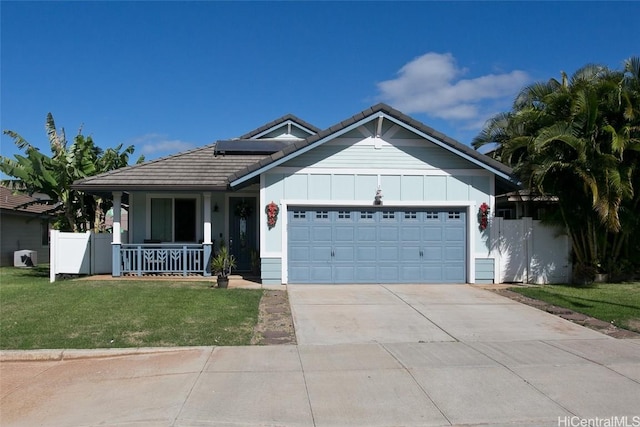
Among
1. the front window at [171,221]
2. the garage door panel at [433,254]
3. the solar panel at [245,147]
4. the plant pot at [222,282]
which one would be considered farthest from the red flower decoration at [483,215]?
the front window at [171,221]

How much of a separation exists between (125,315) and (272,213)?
17.2 feet

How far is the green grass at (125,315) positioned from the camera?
776cm

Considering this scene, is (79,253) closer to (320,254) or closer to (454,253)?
(320,254)

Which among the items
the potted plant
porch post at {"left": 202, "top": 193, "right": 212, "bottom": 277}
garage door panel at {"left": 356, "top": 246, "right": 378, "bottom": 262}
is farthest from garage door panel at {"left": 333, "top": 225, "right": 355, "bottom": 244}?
porch post at {"left": 202, "top": 193, "right": 212, "bottom": 277}

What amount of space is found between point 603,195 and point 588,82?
3361 millimetres

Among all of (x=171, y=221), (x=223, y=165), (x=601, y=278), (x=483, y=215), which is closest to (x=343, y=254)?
(x=483, y=215)

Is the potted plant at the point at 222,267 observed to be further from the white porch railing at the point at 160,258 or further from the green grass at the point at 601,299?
the green grass at the point at 601,299

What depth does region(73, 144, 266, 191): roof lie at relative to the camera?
14703 mm

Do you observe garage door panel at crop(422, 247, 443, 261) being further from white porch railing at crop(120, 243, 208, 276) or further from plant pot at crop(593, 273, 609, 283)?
white porch railing at crop(120, 243, 208, 276)

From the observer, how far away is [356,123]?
1352 centimetres

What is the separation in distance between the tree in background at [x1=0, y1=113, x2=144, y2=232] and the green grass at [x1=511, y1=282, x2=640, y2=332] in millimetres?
14914

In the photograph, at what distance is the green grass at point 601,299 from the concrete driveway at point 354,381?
1271mm

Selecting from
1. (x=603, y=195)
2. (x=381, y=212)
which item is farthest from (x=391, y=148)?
(x=603, y=195)

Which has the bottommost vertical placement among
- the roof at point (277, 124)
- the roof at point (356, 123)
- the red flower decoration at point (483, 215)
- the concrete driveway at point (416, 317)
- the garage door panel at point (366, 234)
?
the concrete driveway at point (416, 317)
